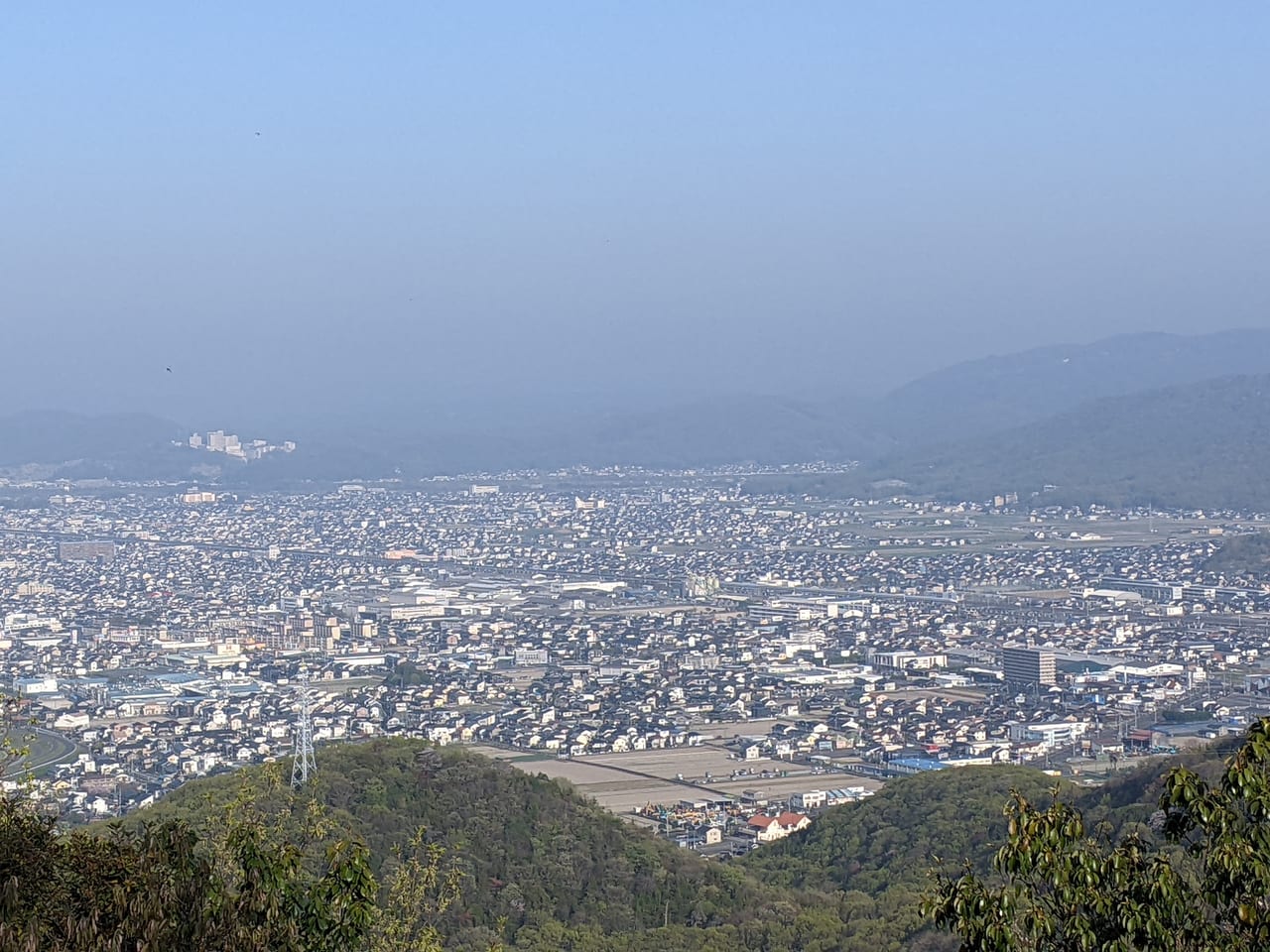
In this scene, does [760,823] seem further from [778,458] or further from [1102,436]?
[778,458]

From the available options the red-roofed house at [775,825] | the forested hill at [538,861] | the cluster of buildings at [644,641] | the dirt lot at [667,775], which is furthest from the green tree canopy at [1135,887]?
the dirt lot at [667,775]

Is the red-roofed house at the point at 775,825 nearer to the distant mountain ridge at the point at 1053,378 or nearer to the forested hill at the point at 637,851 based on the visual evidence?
the forested hill at the point at 637,851

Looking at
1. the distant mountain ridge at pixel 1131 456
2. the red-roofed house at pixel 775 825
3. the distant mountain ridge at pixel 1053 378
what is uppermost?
the distant mountain ridge at pixel 1053 378

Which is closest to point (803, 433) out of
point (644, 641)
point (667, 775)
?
point (644, 641)

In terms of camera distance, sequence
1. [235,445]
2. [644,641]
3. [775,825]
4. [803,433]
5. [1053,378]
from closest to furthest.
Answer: [775,825] < [644,641] < [235,445] < [803,433] < [1053,378]

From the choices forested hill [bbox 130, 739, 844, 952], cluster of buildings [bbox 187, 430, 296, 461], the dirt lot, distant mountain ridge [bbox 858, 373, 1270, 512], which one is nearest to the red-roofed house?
the dirt lot

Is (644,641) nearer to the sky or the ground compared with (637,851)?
nearer to the ground

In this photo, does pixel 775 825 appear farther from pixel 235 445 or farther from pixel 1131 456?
pixel 235 445

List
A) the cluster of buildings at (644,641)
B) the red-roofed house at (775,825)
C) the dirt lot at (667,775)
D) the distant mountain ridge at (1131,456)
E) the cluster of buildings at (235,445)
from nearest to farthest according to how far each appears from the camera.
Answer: the red-roofed house at (775,825) → the dirt lot at (667,775) → the cluster of buildings at (644,641) → the distant mountain ridge at (1131,456) → the cluster of buildings at (235,445)

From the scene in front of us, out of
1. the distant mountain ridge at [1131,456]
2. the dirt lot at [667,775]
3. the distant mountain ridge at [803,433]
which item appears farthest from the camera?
the distant mountain ridge at [803,433]
